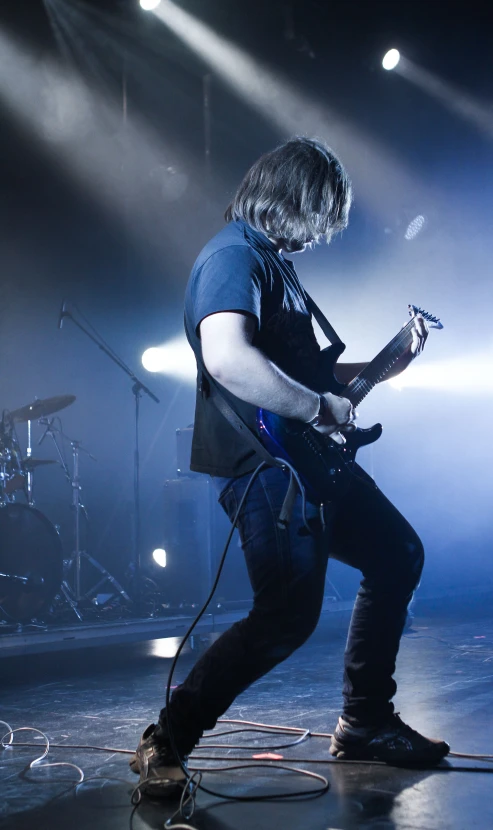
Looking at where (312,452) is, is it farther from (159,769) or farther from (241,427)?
(159,769)

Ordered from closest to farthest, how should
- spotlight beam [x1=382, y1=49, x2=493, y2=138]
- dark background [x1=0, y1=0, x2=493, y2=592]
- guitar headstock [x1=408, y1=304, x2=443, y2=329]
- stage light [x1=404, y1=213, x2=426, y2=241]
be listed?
guitar headstock [x1=408, y1=304, x2=443, y2=329]
dark background [x1=0, y1=0, x2=493, y2=592]
spotlight beam [x1=382, y1=49, x2=493, y2=138]
stage light [x1=404, y1=213, x2=426, y2=241]

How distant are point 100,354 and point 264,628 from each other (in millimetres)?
6838

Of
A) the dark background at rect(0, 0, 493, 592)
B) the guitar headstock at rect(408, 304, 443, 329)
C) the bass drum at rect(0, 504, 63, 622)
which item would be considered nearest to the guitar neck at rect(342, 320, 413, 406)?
the guitar headstock at rect(408, 304, 443, 329)

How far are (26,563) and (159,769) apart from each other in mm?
4128

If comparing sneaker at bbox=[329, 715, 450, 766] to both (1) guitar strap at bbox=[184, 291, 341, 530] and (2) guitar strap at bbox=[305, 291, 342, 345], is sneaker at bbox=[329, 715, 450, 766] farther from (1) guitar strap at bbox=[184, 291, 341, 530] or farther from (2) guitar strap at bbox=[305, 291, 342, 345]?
(2) guitar strap at bbox=[305, 291, 342, 345]

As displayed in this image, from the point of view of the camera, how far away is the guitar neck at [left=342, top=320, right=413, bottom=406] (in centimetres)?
249

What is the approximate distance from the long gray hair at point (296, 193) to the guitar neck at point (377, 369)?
52cm

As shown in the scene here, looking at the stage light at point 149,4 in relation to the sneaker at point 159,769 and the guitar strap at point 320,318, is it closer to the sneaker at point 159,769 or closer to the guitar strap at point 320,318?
the guitar strap at point 320,318

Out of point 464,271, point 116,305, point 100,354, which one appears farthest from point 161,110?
point 464,271

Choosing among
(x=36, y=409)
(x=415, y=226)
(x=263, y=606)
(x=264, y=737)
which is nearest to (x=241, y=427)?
(x=263, y=606)

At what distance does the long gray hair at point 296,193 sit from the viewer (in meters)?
2.27

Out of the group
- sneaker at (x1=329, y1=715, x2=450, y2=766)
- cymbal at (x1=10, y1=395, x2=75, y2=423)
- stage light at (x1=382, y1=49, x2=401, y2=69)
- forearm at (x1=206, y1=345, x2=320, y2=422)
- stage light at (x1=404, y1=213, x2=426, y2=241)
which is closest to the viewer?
forearm at (x1=206, y1=345, x2=320, y2=422)

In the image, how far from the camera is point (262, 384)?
1.92 m

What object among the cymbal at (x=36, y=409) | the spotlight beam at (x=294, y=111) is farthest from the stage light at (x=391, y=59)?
the cymbal at (x=36, y=409)
